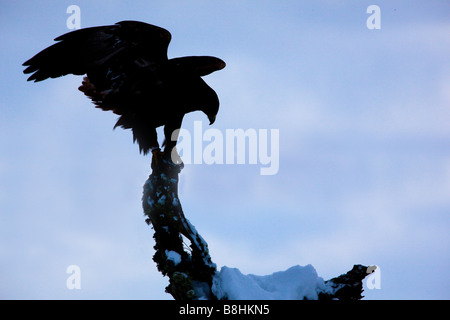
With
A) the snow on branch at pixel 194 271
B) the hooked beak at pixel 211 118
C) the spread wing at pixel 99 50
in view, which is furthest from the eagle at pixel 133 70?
the snow on branch at pixel 194 271

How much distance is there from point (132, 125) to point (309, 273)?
3.31 meters

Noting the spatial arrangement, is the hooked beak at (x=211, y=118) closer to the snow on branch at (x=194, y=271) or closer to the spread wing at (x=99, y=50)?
the snow on branch at (x=194, y=271)

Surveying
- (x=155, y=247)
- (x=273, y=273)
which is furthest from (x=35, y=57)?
(x=273, y=273)

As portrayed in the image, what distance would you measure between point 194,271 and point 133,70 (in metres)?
2.90

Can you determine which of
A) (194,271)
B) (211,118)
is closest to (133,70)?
(211,118)

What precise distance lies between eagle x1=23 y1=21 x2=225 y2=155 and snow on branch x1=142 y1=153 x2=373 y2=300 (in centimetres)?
57

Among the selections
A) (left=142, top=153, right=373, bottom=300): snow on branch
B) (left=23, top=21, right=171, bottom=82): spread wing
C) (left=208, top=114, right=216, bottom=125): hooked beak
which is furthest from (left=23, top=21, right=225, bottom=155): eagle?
(left=142, top=153, right=373, bottom=300): snow on branch

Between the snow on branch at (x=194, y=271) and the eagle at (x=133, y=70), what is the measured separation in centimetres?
57

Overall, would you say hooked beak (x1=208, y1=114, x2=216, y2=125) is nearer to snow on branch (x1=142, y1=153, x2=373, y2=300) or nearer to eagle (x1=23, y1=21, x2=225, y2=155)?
eagle (x1=23, y1=21, x2=225, y2=155)

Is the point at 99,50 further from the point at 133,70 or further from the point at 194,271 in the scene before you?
the point at 194,271

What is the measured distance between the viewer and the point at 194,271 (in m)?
7.47
